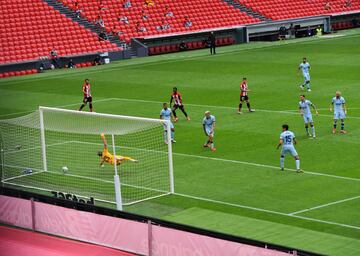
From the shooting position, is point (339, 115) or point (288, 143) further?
point (339, 115)

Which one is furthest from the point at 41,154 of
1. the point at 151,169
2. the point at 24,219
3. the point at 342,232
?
the point at 342,232

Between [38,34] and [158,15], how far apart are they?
10828 millimetres

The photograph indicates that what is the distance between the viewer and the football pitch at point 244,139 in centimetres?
2491

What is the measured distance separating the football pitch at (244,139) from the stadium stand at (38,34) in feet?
11.2

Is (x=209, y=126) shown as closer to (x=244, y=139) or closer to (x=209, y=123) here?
(x=209, y=123)

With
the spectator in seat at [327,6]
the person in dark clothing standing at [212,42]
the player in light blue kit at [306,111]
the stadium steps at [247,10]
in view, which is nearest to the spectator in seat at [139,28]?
the person in dark clothing standing at [212,42]

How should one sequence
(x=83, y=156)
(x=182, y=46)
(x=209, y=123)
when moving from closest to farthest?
1. (x=209, y=123)
2. (x=83, y=156)
3. (x=182, y=46)

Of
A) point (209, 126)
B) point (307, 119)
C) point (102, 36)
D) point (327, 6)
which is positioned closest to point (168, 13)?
point (102, 36)

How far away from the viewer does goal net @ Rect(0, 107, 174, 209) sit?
29.1 meters

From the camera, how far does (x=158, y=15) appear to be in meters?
68.8

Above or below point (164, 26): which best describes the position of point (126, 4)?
above

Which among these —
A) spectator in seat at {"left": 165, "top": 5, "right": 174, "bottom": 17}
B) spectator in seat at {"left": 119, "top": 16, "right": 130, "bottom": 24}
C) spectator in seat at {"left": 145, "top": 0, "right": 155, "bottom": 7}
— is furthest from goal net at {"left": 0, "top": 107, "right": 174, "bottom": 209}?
spectator in seat at {"left": 145, "top": 0, "right": 155, "bottom": 7}

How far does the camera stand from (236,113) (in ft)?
132

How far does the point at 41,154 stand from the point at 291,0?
4642 centimetres
